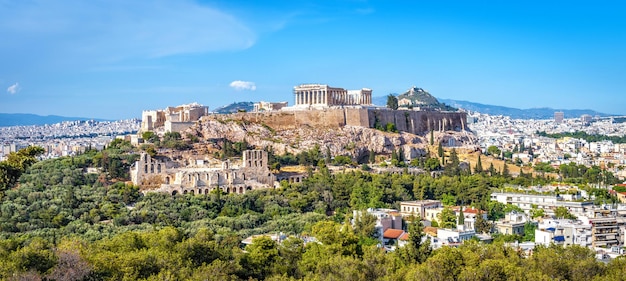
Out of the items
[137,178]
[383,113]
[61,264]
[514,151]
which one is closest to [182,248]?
[61,264]

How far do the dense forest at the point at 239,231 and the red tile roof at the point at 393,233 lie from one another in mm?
1091

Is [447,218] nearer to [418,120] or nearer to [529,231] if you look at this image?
[529,231]

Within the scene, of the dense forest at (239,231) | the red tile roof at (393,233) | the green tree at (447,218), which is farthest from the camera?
the green tree at (447,218)

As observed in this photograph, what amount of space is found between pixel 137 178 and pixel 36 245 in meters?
19.0

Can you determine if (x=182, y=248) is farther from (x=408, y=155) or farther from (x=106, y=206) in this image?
(x=408, y=155)

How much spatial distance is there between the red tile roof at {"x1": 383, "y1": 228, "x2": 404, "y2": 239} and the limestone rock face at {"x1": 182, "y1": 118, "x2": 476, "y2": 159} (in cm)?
1856

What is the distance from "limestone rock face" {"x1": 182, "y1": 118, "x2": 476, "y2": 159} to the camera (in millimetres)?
54397

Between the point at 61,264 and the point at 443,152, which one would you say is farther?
the point at 443,152

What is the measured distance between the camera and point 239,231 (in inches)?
1375

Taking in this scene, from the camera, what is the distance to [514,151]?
88.7 metres

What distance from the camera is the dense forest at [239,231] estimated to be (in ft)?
72.5

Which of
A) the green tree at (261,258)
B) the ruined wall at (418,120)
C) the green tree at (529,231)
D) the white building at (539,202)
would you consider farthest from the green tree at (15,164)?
the ruined wall at (418,120)

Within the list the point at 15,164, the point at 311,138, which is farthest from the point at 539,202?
the point at 15,164

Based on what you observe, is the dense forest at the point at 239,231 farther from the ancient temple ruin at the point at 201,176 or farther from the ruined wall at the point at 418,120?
the ruined wall at the point at 418,120
